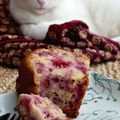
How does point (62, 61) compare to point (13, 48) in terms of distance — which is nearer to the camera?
point (62, 61)

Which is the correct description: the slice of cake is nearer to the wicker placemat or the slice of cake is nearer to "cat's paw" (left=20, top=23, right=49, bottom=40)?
the wicker placemat

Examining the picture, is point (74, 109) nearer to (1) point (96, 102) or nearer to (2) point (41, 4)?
(1) point (96, 102)

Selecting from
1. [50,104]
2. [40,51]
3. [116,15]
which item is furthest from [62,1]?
[50,104]

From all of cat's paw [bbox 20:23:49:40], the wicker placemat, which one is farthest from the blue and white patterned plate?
cat's paw [bbox 20:23:49:40]

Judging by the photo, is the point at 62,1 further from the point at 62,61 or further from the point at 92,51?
the point at 62,61

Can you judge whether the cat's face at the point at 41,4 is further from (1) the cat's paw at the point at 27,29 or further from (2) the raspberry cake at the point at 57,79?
(2) the raspberry cake at the point at 57,79

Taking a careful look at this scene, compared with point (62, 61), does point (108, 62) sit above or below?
below
